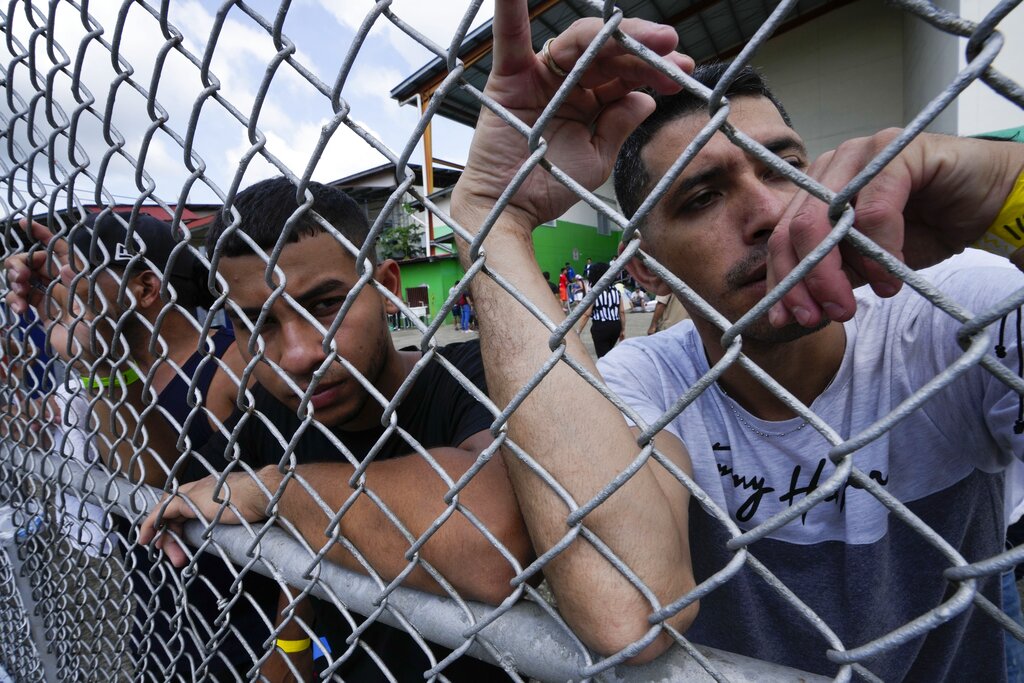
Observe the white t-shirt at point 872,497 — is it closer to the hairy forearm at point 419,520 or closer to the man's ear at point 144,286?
the hairy forearm at point 419,520

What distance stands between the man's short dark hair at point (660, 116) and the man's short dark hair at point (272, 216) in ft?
2.72

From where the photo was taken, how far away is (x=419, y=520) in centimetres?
83

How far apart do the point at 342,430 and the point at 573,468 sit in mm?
1050

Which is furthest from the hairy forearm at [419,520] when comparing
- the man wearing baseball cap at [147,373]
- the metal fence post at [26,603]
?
the metal fence post at [26,603]

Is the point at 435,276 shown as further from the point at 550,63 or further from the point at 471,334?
the point at 550,63

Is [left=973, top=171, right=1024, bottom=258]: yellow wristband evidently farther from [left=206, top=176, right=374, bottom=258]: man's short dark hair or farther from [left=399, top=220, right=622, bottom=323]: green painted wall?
[left=399, top=220, right=622, bottom=323]: green painted wall

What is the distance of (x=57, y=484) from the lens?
4.85 ft

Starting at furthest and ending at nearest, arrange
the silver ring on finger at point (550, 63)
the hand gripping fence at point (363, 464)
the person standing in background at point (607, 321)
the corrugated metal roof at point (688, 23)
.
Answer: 1. the corrugated metal roof at point (688, 23)
2. the person standing in background at point (607, 321)
3. the silver ring on finger at point (550, 63)
4. the hand gripping fence at point (363, 464)

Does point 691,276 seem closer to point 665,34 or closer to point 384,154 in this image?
point 665,34

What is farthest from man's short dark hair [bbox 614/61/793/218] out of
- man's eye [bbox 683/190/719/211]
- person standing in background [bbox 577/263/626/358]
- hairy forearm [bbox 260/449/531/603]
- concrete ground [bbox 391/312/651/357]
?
concrete ground [bbox 391/312/651/357]

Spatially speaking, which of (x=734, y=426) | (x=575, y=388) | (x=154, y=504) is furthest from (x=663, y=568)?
(x=154, y=504)

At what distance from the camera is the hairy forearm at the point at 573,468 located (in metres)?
0.72

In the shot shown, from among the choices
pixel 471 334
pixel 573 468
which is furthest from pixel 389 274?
pixel 471 334

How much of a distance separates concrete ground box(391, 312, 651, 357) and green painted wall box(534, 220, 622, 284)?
18.4 ft
